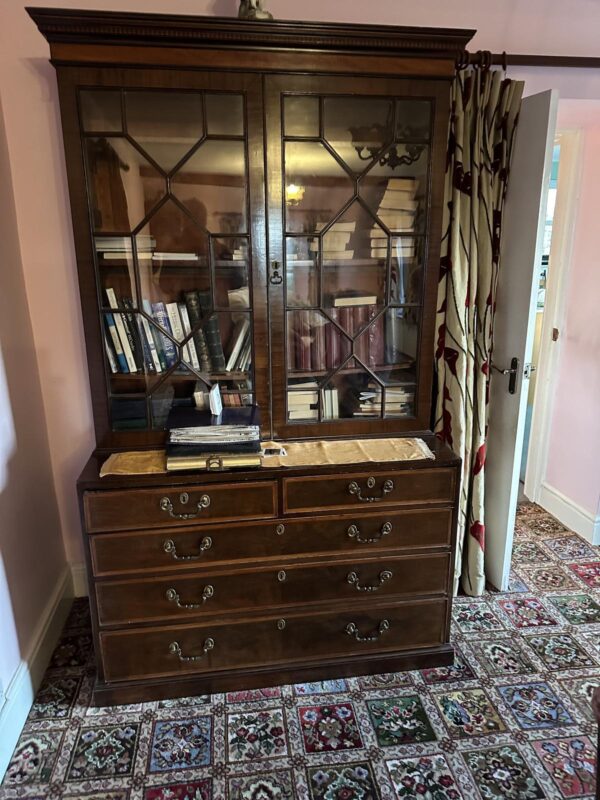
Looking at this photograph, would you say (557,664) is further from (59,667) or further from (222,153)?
(222,153)

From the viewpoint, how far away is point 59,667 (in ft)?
6.33

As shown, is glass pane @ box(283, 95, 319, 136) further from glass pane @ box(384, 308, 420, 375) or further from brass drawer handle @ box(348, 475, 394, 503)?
brass drawer handle @ box(348, 475, 394, 503)

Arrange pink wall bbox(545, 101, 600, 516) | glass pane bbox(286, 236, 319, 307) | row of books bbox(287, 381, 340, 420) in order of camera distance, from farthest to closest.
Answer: pink wall bbox(545, 101, 600, 516)
row of books bbox(287, 381, 340, 420)
glass pane bbox(286, 236, 319, 307)

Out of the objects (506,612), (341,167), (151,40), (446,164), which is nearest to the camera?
(151,40)

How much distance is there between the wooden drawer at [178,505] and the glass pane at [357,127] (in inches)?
44.2

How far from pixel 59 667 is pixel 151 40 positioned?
2.11 metres

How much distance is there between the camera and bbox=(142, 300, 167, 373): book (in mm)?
1791

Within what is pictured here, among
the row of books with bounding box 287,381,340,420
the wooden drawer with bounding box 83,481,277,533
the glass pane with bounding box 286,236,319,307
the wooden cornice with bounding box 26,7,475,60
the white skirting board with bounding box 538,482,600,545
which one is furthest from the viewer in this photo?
the white skirting board with bounding box 538,482,600,545

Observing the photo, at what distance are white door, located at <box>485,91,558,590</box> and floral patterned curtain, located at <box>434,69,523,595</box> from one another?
0.05m

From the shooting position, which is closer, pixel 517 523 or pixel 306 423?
pixel 306 423

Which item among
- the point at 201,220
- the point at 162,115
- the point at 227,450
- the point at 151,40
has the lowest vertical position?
the point at 227,450

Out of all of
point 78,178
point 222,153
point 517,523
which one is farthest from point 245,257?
point 517,523

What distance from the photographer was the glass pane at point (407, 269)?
6.09 feet

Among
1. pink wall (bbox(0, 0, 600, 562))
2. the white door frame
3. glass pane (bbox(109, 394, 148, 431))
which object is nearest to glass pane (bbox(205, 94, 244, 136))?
pink wall (bbox(0, 0, 600, 562))
